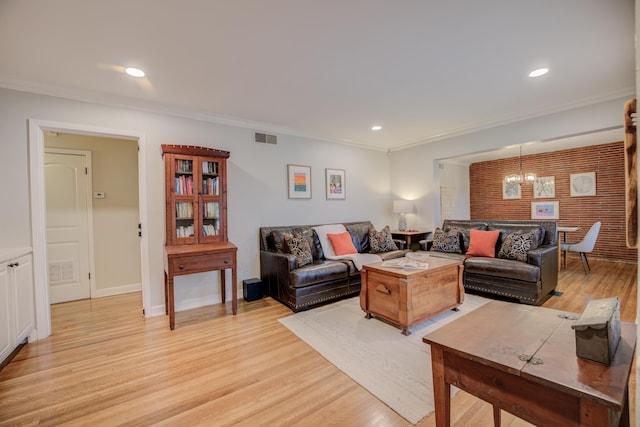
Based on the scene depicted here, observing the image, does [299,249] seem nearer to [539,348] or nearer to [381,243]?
[381,243]

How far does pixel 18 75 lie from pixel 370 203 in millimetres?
4910

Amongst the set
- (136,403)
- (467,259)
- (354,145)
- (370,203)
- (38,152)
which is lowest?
(136,403)

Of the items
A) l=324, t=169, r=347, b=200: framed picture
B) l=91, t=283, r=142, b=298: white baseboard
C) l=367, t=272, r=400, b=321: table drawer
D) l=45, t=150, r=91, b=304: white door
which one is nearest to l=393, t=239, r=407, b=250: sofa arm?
l=324, t=169, r=347, b=200: framed picture

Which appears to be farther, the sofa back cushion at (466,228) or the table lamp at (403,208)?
the table lamp at (403,208)

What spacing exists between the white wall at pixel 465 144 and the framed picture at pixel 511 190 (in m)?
3.32

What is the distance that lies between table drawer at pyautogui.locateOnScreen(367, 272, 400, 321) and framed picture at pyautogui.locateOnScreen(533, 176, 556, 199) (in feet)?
19.9

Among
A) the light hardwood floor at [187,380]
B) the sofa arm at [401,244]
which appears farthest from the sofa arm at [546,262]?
the sofa arm at [401,244]

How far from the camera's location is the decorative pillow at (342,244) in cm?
422

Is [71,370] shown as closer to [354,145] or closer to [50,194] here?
[50,194]

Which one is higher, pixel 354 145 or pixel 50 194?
pixel 354 145

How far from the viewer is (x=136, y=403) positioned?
6.00 feet

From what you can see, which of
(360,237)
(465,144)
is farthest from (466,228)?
(360,237)

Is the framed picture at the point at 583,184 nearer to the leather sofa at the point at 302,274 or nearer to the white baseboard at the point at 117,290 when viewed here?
the leather sofa at the point at 302,274

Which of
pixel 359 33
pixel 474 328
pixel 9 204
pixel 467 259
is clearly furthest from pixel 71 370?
pixel 467 259
